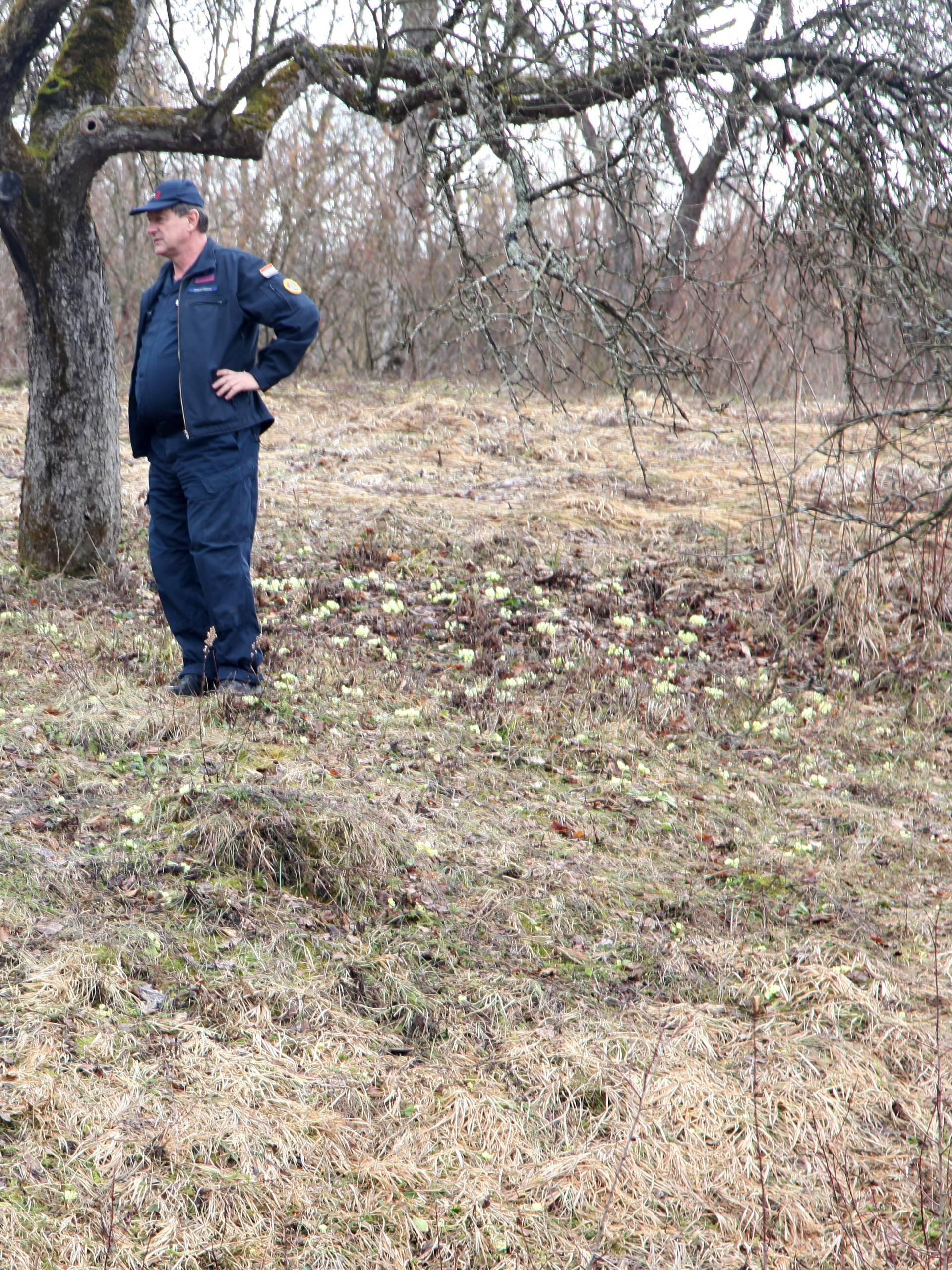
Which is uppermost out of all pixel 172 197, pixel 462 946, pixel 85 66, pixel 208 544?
pixel 85 66

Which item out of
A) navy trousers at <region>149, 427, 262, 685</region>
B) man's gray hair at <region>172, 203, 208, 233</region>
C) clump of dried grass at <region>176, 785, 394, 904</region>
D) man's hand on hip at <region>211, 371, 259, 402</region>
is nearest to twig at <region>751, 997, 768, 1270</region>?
clump of dried grass at <region>176, 785, 394, 904</region>

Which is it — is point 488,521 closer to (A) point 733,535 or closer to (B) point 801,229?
(A) point 733,535

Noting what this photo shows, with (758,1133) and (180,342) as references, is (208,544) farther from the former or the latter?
(758,1133)

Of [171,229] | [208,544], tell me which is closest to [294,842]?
[208,544]

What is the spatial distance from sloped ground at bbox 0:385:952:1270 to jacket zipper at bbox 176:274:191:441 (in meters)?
1.30

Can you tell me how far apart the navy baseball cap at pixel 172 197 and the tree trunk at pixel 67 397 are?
6.95 feet

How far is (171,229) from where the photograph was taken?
4902 mm

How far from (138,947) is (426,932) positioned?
944 millimetres

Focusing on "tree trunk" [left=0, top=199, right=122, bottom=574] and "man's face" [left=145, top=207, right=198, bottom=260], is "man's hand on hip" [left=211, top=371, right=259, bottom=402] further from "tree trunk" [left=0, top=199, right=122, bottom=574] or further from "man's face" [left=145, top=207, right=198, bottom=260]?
"tree trunk" [left=0, top=199, right=122, bottom=574]

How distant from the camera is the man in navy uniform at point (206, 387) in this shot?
4.95 m

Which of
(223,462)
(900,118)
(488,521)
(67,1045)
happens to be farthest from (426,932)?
(488,521)

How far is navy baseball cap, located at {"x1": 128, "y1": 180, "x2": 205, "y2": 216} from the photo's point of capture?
15.8 ft

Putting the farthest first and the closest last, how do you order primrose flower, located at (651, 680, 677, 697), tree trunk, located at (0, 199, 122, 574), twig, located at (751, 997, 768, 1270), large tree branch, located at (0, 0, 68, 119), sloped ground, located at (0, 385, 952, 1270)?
tree trunk, located at (0, 199, 122, 574) → large tree branch, located at (0, 0, 68, 119) → primrose flower, located at (651, 680, 677, 697) → sloped ground, located at (0, 385, 952, 1270) → twig, located at (751, 997, 768, 1270)

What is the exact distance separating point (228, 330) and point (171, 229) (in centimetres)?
47
